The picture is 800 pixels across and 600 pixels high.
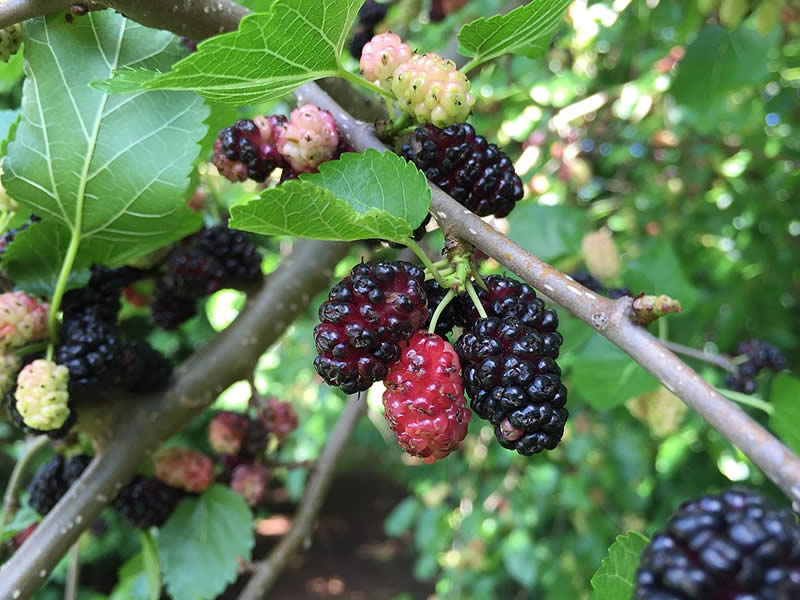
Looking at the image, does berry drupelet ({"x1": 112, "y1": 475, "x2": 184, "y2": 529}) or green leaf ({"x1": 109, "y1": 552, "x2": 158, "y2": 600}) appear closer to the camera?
berry drupelet ({"x1": 112, "y1": 475, "x2": 184, "y2": 529})

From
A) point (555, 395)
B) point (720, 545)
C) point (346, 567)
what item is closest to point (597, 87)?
point (555, 395)

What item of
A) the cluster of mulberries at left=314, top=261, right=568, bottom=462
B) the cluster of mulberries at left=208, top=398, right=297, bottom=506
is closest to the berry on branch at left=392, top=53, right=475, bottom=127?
the cluster of mulberries at left=314, top=261, right=568, bottom=462

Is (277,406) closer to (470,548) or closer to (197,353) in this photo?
(197,353)

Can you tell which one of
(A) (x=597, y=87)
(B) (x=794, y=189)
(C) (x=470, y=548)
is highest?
(A) (x=597, y=87)

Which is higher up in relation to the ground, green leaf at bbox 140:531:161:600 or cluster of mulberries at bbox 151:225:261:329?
cluster of mulberries at bbox 151:225:261:329

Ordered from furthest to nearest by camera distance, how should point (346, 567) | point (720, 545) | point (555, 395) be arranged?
point (346, 567) → point (555, 395) → point (720, 545)

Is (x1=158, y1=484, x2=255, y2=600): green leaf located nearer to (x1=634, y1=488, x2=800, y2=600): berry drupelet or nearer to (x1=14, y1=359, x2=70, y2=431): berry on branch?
(x1=14, y1=359, x2=70, y2=431): berry on branch
